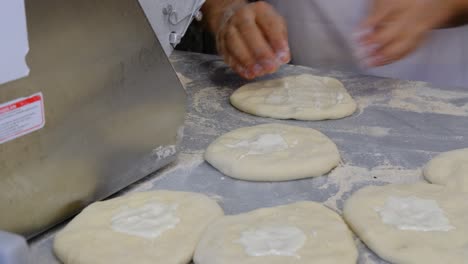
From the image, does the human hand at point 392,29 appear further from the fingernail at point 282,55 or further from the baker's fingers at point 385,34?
the fingernail at point 282,55

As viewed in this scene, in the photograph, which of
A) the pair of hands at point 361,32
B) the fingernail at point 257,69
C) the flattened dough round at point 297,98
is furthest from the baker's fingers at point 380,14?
the fingernail at point 257,69

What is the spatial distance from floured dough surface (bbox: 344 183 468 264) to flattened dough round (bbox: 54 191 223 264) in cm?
31

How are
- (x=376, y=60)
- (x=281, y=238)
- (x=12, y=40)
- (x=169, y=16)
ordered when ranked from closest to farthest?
(x=12, y=40) < (x=281, y=238) < (x=169, y=16) < (x=376, y=60)

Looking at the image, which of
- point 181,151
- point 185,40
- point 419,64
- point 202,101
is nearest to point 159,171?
point 181,151

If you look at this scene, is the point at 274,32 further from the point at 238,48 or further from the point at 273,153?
the point at 273,153

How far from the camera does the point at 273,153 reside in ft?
5.10

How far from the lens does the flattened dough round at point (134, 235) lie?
1145mm

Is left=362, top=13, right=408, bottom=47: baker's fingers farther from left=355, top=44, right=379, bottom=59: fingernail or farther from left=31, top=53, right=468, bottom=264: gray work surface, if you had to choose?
left=31, top=53, right=468, bottom=264: gray work surface

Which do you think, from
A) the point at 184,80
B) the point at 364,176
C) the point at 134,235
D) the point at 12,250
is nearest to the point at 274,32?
the point at 184,80

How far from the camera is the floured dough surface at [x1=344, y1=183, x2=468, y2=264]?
1166 millimetres

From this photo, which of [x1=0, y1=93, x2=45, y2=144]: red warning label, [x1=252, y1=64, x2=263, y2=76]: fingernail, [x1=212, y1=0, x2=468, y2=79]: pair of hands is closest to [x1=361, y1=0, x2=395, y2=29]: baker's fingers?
[x1=212, y1=0, x2=468, y2=79]: pair of hands

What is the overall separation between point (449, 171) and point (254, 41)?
784mm

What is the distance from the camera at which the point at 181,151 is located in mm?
1614

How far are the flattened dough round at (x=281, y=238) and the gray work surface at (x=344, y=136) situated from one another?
0.06m
